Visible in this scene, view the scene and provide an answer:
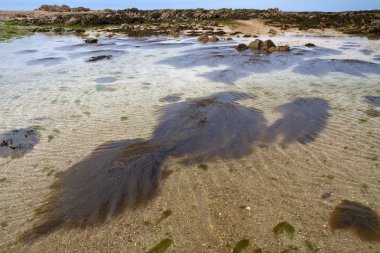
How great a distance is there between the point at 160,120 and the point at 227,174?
14.1 feet

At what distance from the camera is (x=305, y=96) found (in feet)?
44.4

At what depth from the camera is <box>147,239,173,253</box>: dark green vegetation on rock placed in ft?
17.8

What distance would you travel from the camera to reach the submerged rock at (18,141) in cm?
904

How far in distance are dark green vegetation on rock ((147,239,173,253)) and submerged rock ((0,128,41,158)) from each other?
18.5 feet

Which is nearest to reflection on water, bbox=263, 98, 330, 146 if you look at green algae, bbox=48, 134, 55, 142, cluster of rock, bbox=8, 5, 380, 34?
green algae, bbox=48, 134, 55, 142

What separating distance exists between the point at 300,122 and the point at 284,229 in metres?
5.68

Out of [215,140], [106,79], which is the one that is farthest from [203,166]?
[106,79]

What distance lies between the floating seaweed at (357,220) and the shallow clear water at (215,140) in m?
0.20

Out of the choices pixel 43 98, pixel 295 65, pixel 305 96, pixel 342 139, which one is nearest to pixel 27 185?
pixel 43 98

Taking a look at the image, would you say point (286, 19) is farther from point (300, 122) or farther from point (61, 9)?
point (61, 9)

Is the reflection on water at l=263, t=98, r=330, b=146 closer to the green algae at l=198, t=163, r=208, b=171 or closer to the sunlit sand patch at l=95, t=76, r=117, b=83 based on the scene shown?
the green algae at l=198, t=163, r=208, b=171

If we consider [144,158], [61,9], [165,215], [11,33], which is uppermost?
[61,9]

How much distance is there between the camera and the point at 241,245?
5.47 m

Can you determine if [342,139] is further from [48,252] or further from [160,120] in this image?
[48,252]
